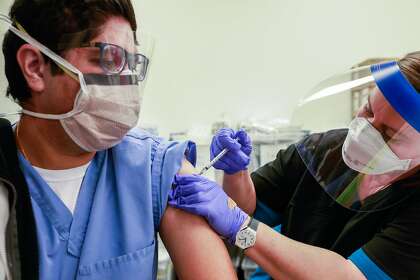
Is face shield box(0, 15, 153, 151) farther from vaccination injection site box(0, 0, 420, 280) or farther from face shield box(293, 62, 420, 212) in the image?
face shield box(293, 62, 420, 212)

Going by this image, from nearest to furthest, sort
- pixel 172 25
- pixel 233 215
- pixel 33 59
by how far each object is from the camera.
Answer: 1. pixel 33 59
2. pixel 233 215
3. pixel 172 25

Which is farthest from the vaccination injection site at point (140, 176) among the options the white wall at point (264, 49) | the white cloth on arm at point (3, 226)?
the white wall at point (264, 49)

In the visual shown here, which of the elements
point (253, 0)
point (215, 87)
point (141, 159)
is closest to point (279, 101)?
point (215, 87)

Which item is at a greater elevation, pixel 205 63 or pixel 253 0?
pixel 253 0

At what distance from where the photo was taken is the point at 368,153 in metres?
0.91

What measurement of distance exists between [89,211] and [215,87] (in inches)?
84.8

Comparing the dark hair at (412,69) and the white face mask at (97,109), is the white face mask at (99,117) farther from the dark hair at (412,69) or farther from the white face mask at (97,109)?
the dark hair at (412,69)

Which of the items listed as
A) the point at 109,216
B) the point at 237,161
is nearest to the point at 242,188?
the point at 237,161

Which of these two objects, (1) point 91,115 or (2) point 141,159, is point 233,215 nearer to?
(2) point 141,159

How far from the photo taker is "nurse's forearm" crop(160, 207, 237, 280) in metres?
0.76

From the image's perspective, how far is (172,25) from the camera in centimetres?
272

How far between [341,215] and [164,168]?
0.69 meters

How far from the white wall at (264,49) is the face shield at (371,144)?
1654 mm

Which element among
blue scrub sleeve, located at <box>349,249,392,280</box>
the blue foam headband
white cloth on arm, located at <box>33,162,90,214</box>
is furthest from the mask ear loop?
blue scrub sleeve, located at <box>349,249,392,280</box>
